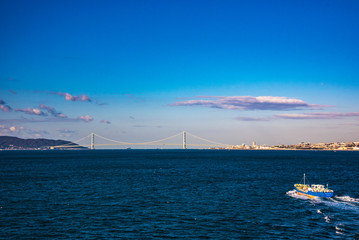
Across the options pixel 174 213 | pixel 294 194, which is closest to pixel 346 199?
pixel 294 194

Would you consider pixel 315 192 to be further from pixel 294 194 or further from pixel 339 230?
pixel 339 230

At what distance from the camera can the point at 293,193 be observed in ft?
185

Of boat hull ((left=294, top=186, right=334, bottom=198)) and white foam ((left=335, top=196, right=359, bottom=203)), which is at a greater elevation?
boat hull ((left=294, top=186, right=334, bottom=198))

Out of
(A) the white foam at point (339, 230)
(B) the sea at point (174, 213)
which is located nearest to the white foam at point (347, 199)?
(B) the sea at point (174, 213)

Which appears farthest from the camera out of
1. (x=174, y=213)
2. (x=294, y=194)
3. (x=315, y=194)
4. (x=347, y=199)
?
(x=294, y=194)

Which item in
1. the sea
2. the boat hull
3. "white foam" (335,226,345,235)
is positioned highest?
the boat hull

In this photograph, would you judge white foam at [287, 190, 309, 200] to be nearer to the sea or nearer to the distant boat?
the sea

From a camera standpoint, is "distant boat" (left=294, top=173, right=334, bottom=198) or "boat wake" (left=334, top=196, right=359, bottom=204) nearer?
"boat wake" (left=334, top=196, right=359, bottom=204)

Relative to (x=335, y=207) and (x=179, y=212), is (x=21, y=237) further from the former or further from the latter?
(x=335, y=207)

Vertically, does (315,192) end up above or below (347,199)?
above

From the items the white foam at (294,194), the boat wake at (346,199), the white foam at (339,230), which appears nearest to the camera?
the white foam at (339,230)

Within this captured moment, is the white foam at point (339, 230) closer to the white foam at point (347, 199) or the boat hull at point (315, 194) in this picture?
the white foam at point (347, 199)

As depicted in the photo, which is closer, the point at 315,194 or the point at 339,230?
the point at 339,230

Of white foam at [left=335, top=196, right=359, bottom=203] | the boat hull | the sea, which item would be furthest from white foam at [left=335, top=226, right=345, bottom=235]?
the boat hull
